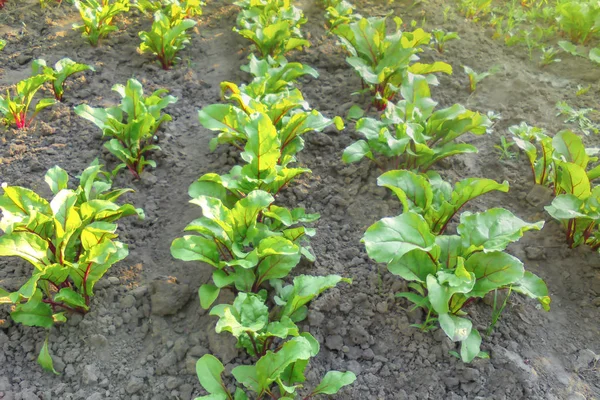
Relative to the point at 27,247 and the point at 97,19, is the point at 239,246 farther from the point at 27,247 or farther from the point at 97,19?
the point at 97,19

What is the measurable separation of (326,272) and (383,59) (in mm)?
2028

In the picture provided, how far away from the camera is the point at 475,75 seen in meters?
4.31

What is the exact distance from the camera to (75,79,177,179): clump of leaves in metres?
3.47

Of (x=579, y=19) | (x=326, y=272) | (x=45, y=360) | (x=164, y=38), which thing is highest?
(x=579, y=19)

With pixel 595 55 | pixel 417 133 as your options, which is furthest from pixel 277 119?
pixel 595 55

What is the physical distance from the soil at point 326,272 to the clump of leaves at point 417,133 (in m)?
0.23

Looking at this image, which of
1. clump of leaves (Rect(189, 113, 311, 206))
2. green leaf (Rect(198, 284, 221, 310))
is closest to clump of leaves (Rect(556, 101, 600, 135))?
clump of leaves (Rect(189, 113, 311, 206))

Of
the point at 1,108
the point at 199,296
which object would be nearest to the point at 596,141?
the point at 199,296

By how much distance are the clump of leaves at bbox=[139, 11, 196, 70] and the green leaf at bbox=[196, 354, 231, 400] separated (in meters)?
3.18

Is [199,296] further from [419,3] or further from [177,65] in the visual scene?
[419,3]

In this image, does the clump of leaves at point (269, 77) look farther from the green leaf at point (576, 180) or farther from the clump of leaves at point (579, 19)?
the clump of leaves at point (579, 19)

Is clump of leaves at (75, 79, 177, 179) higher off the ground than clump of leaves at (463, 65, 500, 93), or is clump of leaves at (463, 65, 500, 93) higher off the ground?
clump of leaves at (463, 65, 500, 93)

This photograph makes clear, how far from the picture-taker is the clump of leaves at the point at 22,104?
12.4 ft

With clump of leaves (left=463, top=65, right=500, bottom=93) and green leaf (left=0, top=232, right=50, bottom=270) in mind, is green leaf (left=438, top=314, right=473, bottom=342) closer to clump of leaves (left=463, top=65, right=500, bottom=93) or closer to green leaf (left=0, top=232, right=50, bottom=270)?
green leaf (left=0, top=232, right=50, bottom=270)
